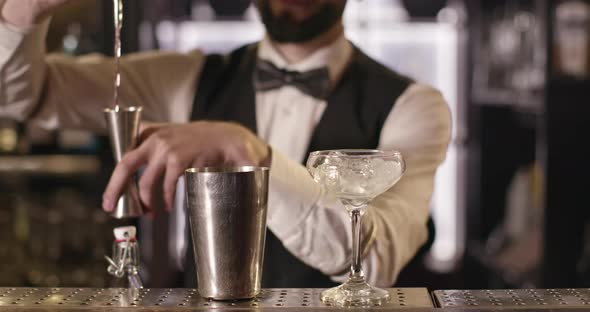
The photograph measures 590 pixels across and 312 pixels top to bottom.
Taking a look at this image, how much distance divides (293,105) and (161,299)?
1.19 metres

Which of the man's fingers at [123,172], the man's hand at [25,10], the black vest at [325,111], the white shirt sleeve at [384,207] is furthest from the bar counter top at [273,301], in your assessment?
the black vest at [325,111]

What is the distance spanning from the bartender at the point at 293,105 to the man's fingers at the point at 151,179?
0.28m

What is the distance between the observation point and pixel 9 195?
4.42 metres

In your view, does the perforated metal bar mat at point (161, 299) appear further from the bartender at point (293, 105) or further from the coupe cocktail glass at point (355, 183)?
the bartender at point (293, 105)

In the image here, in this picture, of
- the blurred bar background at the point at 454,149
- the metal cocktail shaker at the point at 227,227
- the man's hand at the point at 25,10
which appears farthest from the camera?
the blurred bar background at the point at 454,149

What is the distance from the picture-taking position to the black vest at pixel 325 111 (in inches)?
105

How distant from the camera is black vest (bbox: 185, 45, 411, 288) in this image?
8.72ft

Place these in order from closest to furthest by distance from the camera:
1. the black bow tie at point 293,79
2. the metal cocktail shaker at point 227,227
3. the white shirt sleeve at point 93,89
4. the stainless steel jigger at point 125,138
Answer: the metal cocktail shaker at point 227,227 < the stainless steel jigger at point 125,138 < the white shirt sleeve at point 93,89 < the black bow tie at point 293,79

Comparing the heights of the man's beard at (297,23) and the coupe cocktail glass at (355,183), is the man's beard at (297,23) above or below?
above

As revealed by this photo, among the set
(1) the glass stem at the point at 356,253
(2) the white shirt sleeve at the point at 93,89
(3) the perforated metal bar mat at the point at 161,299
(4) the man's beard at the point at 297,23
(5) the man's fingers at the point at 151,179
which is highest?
(4) the man's beard at the point at 297,23

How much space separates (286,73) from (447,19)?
3.03 m

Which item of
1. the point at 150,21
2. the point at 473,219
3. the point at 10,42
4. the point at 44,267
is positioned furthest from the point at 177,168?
the point at 473,219

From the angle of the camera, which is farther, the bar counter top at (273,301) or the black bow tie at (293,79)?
the black bow tie at (293,79)

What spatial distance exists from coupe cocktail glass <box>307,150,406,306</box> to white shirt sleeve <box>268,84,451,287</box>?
511 millimetres
